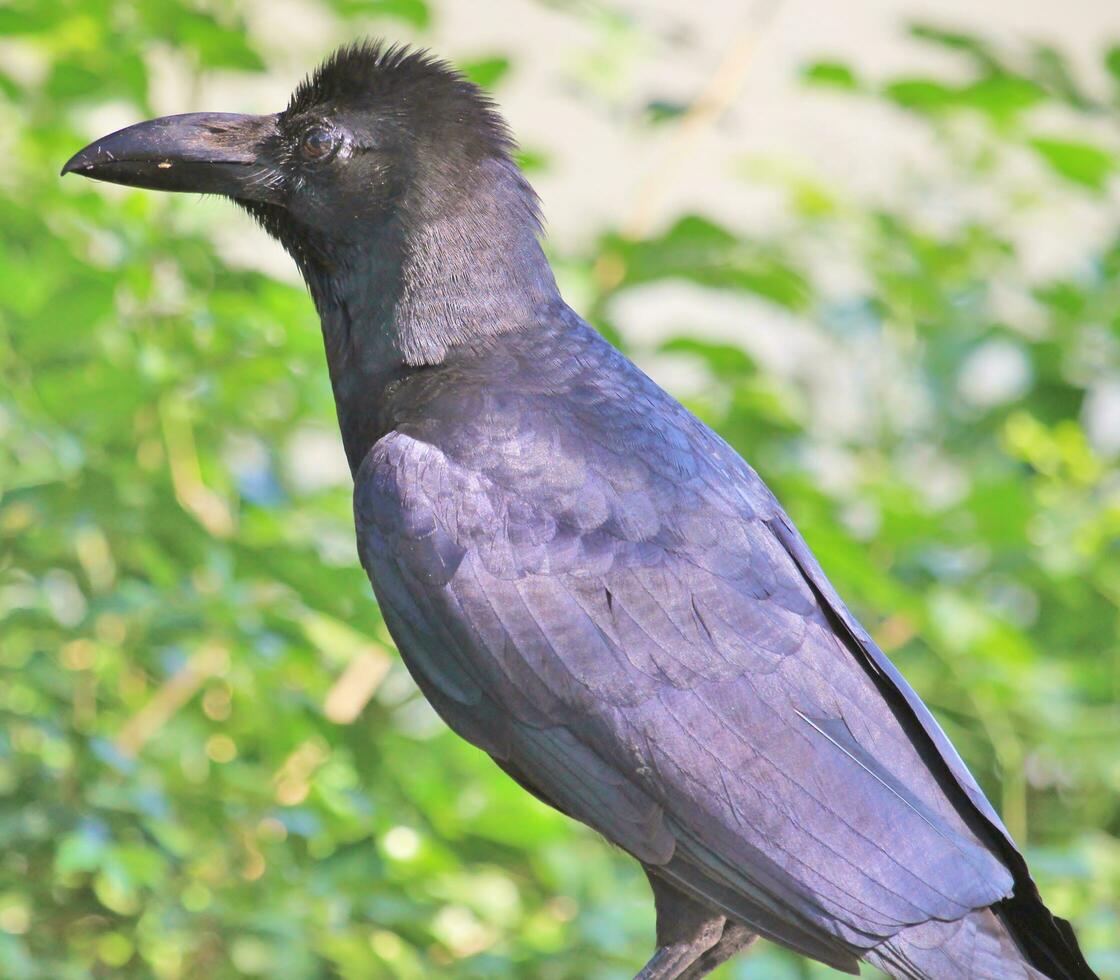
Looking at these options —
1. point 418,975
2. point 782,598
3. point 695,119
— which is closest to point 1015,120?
point 695,119

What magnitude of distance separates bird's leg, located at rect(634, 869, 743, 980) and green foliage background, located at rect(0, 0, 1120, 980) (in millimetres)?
419

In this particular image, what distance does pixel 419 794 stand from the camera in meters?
2.87

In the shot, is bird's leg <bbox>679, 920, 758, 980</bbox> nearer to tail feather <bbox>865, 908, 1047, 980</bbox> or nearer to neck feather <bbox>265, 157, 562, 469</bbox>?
tail feather <bbox>865, 908, 1047, 980</bbox>

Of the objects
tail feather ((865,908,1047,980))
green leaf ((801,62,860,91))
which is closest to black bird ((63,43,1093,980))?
tail feather ((865,908,1047,980))

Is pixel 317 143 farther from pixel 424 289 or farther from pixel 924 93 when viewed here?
pixel 924 93

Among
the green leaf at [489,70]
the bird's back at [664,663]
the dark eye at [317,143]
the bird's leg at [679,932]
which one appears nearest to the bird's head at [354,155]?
the dark eye at [317,143]

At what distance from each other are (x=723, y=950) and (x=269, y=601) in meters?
0.96

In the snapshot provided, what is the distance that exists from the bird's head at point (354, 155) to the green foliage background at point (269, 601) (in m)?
0.36

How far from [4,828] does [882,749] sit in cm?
139

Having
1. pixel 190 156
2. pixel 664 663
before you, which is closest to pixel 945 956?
pixel 664 663

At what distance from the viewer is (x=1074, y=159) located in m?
3.49

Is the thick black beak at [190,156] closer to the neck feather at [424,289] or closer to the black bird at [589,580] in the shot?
the black bird at [589,580]

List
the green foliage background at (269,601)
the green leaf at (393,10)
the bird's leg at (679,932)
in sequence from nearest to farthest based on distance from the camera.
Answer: the bird's leg at (679,932)
the green foliage background at (269,601)
the green leaf at (393,10)

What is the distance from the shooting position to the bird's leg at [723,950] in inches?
89.3
